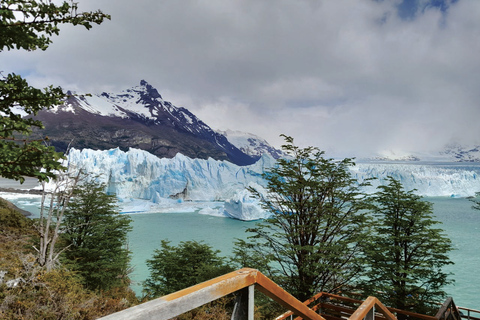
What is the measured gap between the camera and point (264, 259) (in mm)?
8906

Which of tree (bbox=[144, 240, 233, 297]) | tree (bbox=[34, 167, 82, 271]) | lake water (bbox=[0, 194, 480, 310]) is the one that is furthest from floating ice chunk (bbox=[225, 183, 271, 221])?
tree (bbox=[34, 167, 82, 271])

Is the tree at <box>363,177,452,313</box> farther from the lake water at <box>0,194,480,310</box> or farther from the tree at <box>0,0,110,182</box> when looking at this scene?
the tree at <box>0,0,110,182</box>

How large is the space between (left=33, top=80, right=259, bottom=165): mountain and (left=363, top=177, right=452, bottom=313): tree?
241 ft

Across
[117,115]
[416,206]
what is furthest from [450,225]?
[117,115]

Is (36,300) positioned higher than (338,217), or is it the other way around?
(338,217)

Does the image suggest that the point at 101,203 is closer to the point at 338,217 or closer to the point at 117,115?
the point at 338,217

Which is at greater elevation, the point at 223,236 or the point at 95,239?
the point at 95,239

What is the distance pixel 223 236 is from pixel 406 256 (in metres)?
19.8

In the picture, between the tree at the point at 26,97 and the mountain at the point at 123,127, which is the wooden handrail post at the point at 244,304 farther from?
the mountain at the point at 123,127

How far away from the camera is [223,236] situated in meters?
27.4

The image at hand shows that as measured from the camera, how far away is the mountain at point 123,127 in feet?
288

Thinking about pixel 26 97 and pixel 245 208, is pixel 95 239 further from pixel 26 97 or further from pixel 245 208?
pixel 245 208

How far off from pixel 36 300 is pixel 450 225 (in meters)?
36.7

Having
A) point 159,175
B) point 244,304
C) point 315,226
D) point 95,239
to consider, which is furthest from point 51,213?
point 159,175
